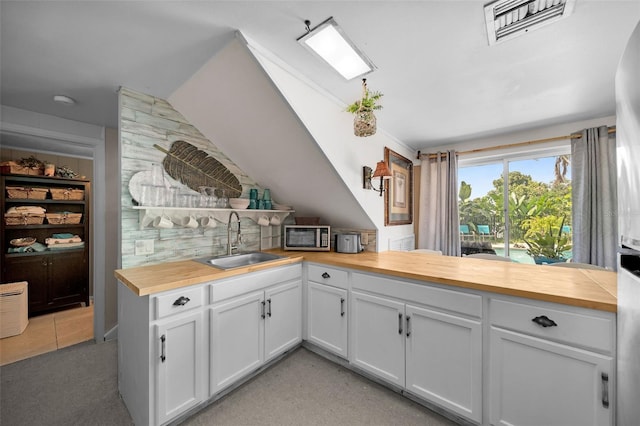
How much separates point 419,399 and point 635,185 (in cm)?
166

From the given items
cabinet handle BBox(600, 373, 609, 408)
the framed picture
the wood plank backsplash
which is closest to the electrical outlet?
the wood plank backsplash

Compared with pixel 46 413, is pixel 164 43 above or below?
above

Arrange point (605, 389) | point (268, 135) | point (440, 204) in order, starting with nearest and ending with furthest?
point (605, 389)
point (268, 135)
point (440, 204)

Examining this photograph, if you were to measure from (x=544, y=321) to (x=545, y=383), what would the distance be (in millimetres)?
308

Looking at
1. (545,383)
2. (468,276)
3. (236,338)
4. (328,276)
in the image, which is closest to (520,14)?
(468,276)

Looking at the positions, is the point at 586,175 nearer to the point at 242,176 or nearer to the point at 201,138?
the point at 242,176

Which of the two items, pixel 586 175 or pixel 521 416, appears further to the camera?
Result: pixel 586 175

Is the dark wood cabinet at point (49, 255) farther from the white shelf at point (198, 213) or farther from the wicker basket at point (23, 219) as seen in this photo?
the white shelf at point (198, 213)

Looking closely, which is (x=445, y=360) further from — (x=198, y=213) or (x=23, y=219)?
(x=23, y=219)

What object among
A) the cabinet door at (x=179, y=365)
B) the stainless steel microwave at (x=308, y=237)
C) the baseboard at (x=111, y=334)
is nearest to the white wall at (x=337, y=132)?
the stainless steel microwave at (x=308, y=237)

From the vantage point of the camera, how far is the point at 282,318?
2.07 m

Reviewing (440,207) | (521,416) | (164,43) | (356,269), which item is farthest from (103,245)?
(440,207)

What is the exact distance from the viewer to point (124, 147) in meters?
1.85

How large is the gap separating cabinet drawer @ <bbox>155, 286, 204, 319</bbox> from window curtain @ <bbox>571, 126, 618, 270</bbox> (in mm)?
3596
